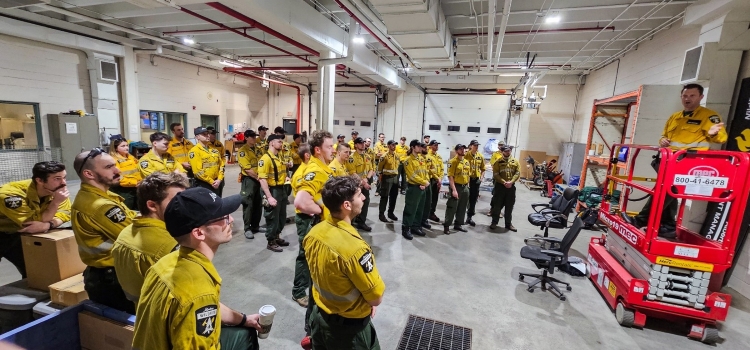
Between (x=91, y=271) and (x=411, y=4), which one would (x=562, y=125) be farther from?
(x=91, y=271)

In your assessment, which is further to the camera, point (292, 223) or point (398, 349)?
point (292, 223)

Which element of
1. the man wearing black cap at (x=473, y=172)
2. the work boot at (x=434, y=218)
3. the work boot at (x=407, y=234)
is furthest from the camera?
the work boot at (x=434, y=218)

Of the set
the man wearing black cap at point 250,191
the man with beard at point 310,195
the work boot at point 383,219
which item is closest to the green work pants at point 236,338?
the man with beard at point 310,195

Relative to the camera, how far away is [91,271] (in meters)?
1.95

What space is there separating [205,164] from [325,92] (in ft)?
11.2

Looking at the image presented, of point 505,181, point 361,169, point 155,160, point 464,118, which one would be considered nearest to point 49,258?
point 155,160

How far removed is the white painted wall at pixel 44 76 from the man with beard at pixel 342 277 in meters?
10.3

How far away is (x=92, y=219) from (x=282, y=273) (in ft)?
7.45

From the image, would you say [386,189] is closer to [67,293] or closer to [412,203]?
[412,203]

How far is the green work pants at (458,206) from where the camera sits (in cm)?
577

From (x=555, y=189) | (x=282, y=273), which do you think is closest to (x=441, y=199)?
(x=555, y=189)

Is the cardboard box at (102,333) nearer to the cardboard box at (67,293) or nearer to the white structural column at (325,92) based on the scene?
the cardboard box at (67,293)

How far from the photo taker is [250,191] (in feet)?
16.6

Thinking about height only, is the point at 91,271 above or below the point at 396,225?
above
